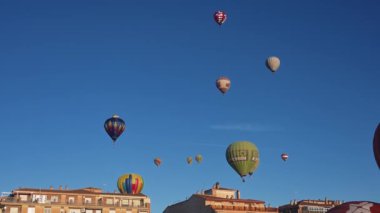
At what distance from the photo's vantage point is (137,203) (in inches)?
3046

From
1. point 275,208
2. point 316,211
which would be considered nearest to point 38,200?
point 275,208

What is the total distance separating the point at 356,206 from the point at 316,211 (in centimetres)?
6098

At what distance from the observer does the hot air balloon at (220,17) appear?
6508 centimetres

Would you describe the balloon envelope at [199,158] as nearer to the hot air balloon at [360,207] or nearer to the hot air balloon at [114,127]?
the hot air balloon at [114,127]

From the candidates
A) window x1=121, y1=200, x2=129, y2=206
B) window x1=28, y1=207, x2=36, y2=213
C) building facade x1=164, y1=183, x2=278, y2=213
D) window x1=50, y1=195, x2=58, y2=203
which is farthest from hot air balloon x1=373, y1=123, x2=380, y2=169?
window x1=50, y1=195, x2=58, y2=203

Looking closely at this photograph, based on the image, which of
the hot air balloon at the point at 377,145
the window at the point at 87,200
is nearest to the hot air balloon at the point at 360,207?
the hot air balloon at the point at 377,145

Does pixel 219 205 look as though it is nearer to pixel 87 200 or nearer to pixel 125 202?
pixel 125 202

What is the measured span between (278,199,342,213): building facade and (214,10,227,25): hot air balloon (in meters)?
32.7

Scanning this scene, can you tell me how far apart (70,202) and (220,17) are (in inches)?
1268

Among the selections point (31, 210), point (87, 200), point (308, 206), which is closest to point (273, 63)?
point (308, 206)

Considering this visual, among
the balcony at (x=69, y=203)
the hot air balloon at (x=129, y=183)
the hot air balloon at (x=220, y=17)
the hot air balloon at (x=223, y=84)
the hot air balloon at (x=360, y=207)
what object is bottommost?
the hot air balloon at (x=360, y=207)

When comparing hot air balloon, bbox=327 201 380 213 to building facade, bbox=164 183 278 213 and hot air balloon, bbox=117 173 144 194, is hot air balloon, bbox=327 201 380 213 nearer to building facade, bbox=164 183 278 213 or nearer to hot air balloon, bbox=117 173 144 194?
building facade, bbox=164 183 278 213

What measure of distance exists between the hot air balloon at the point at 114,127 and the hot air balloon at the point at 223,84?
13430 millimetres

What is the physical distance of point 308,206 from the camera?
8288cm
